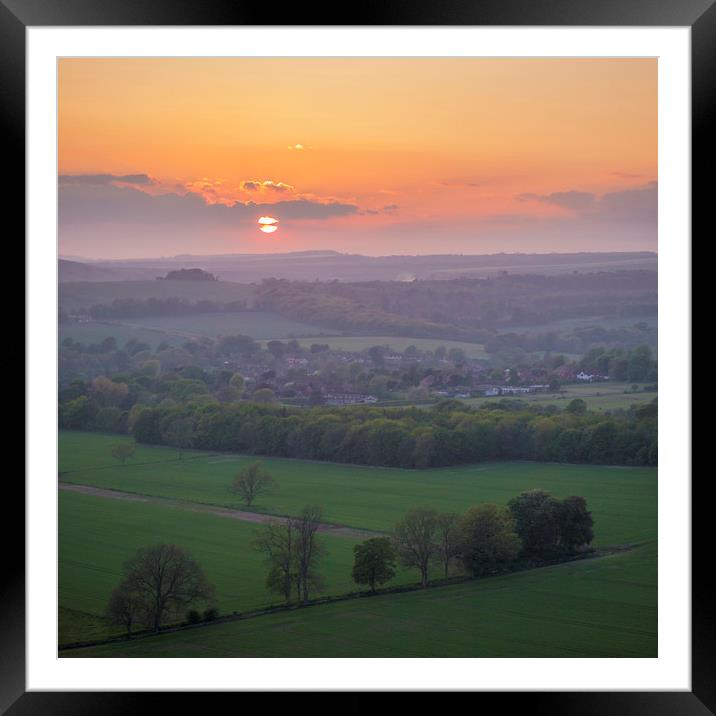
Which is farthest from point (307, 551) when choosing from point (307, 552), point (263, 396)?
point (263, 396)

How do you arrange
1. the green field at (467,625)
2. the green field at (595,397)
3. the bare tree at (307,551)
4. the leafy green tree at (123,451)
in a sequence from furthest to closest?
the leafy green tree at (123,451), the green field at (595,397), the bare tree at (307,551), the green field at (467,625)

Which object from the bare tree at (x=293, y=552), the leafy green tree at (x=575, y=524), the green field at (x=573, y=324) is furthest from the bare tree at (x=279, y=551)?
the green field at (x=573, y=324)

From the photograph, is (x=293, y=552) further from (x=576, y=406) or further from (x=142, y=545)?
(x=576, y=406)

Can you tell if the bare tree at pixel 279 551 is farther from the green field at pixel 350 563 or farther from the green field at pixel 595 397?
the green field at pixel 595 397

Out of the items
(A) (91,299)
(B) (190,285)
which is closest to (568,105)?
(B) (190,285)

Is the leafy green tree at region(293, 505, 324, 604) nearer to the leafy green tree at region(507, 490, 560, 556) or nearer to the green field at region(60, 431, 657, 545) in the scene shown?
the green field at region(60, 431, 657, 545)

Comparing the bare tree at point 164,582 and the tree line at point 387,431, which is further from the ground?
the tree line at point 387,431
